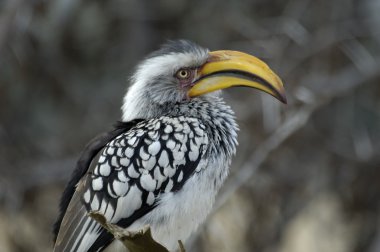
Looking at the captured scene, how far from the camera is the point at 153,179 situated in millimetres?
3426

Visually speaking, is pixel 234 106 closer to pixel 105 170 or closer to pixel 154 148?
pixel 154 148

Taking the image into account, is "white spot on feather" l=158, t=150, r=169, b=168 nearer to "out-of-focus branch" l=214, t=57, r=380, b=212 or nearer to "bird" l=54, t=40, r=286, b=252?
"bird" l=54, t=40, r=286, b=252

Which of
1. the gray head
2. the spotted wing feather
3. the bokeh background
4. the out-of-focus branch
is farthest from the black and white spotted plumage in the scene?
the bokeh background

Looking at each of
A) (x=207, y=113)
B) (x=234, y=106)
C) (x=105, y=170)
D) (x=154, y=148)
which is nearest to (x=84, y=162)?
(x=105, y=170)

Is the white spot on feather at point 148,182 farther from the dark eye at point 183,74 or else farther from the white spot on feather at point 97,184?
the dark eye at point 183,74

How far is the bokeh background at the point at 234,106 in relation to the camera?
5723 millimetres

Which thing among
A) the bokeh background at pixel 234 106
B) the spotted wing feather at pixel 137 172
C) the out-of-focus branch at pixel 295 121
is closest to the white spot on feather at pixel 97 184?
the spotted wing feather at pixel 137 172

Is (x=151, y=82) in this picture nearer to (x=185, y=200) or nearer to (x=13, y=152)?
(x=185, y=200)

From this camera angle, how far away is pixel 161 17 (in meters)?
6.43

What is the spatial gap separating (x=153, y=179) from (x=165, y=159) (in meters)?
0.11

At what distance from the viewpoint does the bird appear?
3.37 meters

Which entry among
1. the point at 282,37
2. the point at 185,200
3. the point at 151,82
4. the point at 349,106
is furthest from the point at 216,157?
the point at 349,106

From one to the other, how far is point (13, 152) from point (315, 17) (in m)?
2.48

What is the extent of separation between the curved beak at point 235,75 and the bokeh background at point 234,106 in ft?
5.66
